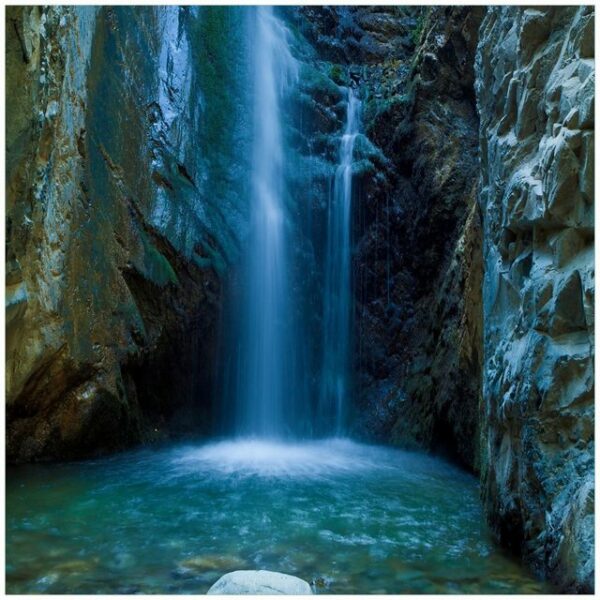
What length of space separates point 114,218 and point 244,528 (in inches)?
253

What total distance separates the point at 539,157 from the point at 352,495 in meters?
4.59

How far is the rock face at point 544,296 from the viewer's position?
3861 mm

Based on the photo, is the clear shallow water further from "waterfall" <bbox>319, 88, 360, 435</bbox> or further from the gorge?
"waterfall" <bbox>319, 88, 360, 435</bbox>

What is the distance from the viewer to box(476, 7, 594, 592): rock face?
3.86m

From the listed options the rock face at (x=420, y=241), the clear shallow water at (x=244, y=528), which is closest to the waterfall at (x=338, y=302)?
the rock face at (x=420, y=241)

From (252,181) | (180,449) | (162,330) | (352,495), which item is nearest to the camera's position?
(352,495)

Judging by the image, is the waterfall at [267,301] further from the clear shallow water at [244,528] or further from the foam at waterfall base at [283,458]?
the clear shallow water at [244,528]

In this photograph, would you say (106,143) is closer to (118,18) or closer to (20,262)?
(118,18)

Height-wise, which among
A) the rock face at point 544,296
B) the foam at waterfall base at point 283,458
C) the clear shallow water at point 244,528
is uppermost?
the rock face at point 544,296

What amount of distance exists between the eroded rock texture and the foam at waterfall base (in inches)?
54.6

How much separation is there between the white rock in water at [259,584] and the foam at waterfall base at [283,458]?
196 inches

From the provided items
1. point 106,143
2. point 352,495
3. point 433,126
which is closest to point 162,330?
point 106,143

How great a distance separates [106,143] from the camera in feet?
33.3

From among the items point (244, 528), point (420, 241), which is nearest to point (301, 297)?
point (420, 241)
